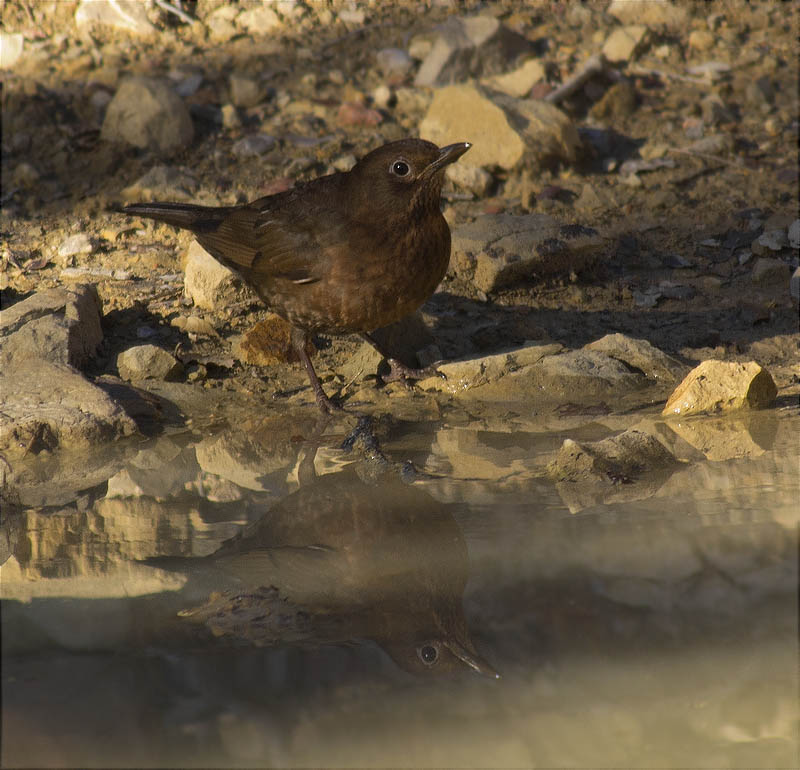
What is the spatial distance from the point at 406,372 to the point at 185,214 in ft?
4.28

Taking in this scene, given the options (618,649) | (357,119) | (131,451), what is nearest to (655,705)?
(618,649)

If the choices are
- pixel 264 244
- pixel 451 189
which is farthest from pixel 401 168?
pixel 451 189

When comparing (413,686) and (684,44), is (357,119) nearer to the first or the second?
(684,44)

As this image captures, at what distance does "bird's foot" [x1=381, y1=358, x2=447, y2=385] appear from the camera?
4355 mm

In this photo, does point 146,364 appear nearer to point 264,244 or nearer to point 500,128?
point 264,244

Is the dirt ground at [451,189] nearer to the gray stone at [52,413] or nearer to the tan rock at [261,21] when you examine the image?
the tan rock at [261,21]

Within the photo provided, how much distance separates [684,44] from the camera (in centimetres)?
718

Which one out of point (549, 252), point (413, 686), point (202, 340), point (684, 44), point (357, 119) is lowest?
point (413, 686)

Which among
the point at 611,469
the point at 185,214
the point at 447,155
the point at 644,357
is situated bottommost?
the point at 611,469

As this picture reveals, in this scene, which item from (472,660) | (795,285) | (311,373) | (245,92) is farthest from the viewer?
(245,92)

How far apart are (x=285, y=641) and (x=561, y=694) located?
0.70 m

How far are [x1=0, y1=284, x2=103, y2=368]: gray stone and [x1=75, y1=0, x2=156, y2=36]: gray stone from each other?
3315 mm

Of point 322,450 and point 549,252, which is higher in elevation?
point 549,252

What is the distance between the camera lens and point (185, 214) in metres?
4.68
